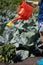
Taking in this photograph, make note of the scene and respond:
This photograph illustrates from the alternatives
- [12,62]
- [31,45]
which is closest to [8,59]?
[12,62]

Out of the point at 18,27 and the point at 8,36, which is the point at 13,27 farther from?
the point at 8,36

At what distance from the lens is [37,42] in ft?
22.0

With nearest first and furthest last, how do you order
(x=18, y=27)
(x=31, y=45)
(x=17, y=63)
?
(x=17, y=63) < (x=31, y=45) < (x=18, y=27)

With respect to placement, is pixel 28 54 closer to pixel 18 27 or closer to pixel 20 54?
pixel 20 54

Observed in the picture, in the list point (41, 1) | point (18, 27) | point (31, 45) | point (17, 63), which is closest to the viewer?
point (41, 1)

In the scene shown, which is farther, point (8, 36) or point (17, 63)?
point (8, 36)

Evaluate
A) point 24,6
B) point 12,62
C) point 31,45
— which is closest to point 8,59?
point 12,62

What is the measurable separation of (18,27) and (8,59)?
4.73ft

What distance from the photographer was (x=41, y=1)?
5.54m

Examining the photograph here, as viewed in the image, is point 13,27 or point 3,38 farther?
point 13,27

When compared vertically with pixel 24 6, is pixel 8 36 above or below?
below

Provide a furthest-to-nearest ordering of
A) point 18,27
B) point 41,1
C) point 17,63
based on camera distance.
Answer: point 18,27 → point 17,63 → point 41,1

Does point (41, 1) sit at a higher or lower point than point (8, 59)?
higher

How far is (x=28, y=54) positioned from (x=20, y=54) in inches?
6.3
